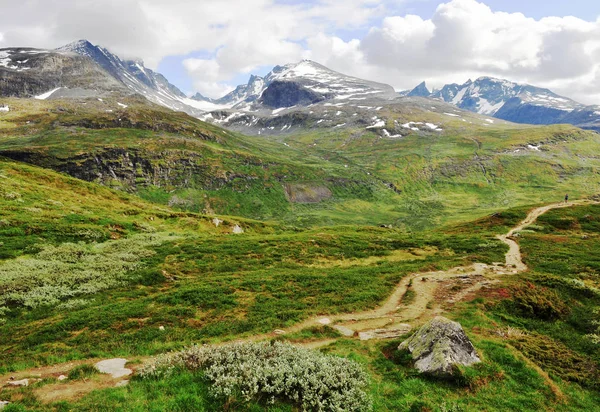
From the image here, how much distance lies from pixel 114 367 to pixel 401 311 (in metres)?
21.2

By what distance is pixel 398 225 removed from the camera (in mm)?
184750

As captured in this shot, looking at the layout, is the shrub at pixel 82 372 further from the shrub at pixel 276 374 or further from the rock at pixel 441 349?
the rock at pixel 441 349

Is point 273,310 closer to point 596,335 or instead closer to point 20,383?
point 20,383

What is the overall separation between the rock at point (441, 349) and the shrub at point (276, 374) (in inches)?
150

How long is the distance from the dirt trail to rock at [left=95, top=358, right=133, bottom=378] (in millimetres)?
731

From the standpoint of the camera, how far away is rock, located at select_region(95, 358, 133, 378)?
1552 centimetres

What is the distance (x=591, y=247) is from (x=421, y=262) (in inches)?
→ 1092

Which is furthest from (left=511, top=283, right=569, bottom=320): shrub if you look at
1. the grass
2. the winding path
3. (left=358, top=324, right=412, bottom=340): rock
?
(left=358, top=324, right=412, bottom=340): rock

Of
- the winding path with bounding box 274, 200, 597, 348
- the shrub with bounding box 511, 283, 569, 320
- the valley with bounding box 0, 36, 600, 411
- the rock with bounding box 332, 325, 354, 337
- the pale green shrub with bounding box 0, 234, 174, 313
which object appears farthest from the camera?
the pale green shrub with bounding box 0, 234, 174, 313

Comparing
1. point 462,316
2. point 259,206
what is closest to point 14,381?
point 462,316

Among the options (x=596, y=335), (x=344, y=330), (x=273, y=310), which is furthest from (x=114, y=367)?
(x=596, y=335)

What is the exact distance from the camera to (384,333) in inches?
864

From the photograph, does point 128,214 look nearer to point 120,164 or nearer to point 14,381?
point 14,381

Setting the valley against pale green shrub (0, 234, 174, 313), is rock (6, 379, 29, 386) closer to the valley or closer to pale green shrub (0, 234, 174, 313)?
the valley
